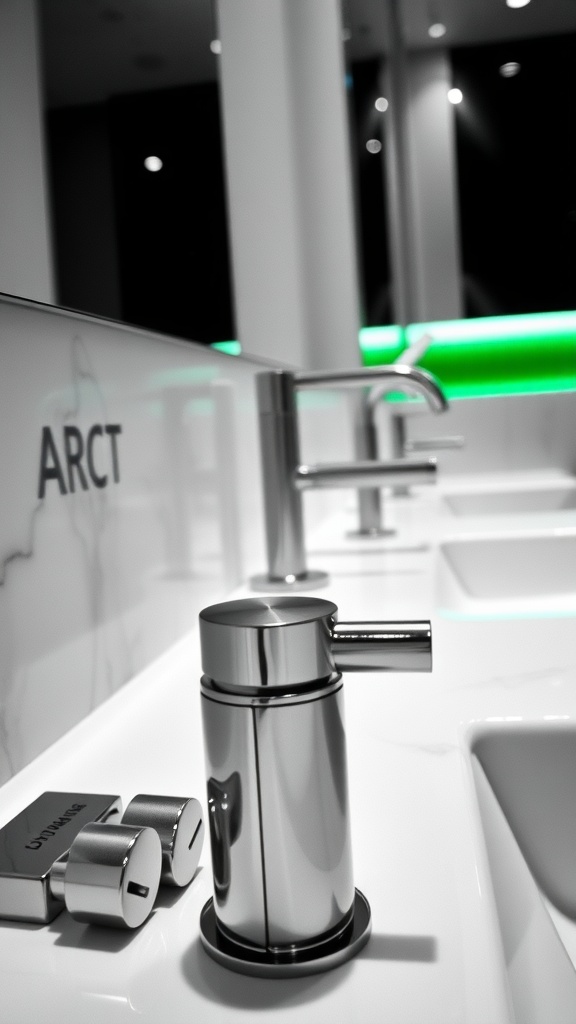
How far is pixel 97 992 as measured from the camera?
0.22 meters

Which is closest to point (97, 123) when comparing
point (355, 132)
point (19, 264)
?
point (19, 264)

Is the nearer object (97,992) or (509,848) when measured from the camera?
(97,992)

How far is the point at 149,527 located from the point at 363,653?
0.35 m

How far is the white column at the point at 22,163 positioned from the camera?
0.40 metres

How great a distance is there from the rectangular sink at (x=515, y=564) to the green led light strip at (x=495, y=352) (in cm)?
118

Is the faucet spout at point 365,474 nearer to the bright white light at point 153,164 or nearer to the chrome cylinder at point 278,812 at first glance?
the bright white light at point 153,164

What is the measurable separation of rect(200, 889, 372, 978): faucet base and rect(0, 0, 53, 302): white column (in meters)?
0.29

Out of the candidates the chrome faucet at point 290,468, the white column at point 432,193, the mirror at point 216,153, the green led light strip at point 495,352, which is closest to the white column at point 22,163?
the mirror at point 216,153

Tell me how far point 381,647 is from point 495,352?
6.68 ft

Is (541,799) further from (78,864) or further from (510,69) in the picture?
(510,69)

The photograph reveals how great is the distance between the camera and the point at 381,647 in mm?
227

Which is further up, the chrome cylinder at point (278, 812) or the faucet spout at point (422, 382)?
the faucet spout at point (422, 382)

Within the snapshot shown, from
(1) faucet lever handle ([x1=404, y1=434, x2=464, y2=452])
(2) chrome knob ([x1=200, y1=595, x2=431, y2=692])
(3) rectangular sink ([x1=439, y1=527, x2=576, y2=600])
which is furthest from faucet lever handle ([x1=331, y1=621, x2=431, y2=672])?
(1) faucet lever handle ([x1=404, y1=434, x2=464, y2=452])

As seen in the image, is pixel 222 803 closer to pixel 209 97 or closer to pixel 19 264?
pixel 19 264
